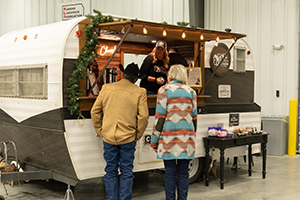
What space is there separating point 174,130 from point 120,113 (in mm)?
657

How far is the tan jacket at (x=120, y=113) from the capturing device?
439 centimetres

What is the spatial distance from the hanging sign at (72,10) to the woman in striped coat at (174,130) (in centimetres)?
716

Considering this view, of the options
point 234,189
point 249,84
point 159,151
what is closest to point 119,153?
point 159,151

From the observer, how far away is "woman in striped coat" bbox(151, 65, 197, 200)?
14.3ft

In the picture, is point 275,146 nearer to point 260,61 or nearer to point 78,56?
point 260,61

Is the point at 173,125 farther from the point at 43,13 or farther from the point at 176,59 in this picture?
the point at 43,13

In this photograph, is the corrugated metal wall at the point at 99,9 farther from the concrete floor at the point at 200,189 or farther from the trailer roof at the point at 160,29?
the concrete floor at the point at 200,189

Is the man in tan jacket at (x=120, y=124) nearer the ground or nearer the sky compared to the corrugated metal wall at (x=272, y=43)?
nearer the ground

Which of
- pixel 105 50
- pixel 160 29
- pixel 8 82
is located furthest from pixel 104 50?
pixel 160 29

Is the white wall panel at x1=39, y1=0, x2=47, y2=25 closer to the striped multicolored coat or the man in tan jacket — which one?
the man in tan jacket

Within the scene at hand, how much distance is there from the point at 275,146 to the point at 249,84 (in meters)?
2.87

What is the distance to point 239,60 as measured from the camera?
22.1ft

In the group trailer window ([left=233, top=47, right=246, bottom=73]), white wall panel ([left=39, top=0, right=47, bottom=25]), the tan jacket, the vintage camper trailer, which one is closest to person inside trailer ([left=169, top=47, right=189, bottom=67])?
the vintage camper trailer

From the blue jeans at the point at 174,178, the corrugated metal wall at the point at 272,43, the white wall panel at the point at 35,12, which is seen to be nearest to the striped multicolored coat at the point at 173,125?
the blue jeans at the point at 174,178
